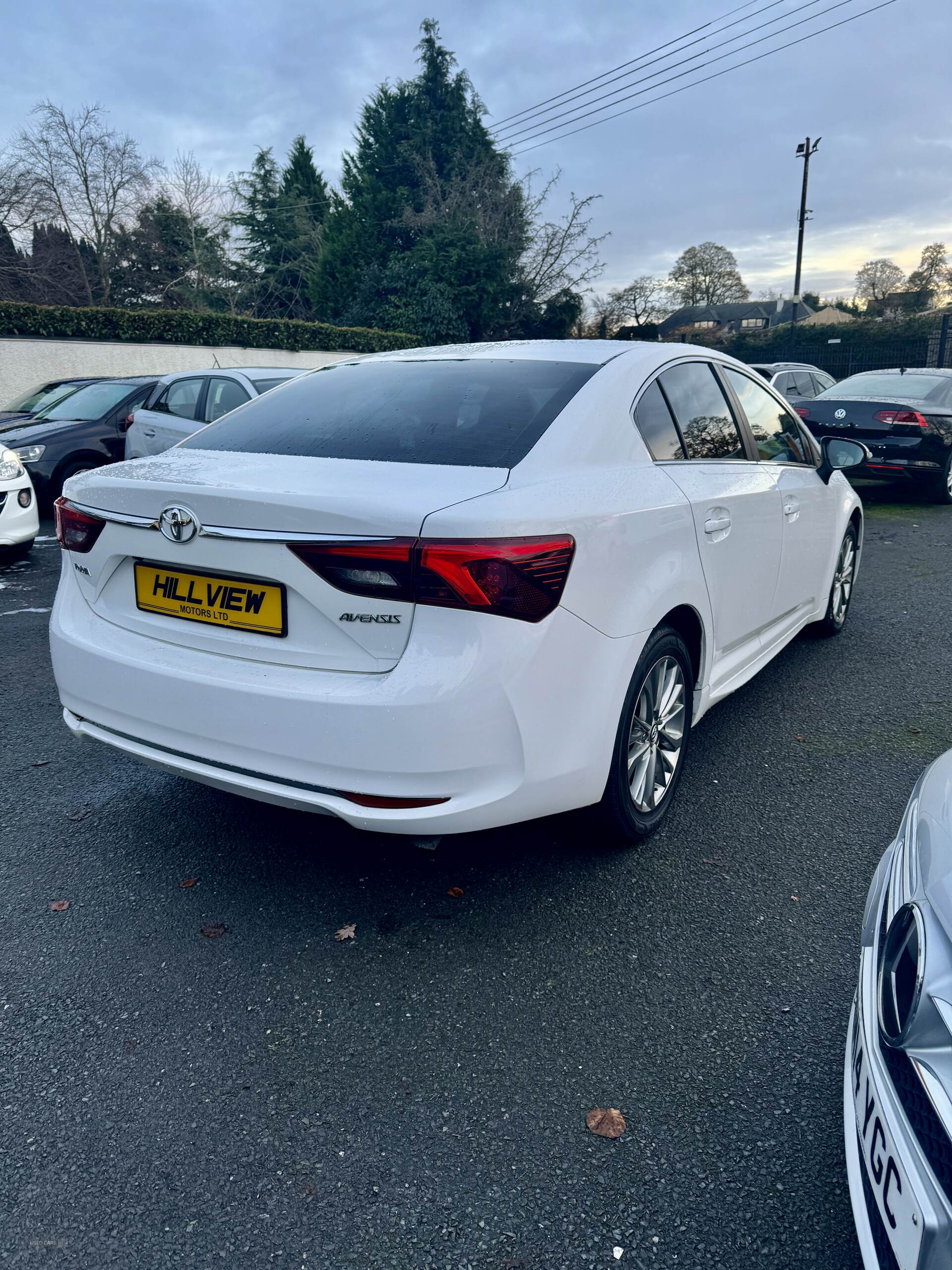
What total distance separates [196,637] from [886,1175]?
6.40ft

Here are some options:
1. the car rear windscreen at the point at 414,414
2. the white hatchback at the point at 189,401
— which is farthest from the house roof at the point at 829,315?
the car rear windscreen at the point at 414,414

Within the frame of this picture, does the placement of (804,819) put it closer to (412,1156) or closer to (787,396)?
(412,1156)

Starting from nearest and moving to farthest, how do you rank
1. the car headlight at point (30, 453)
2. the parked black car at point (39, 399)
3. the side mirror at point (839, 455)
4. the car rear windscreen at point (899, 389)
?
the side mirror at point (839, 455)
the car headlight at point (30, 453)
the car rear windscreen at point (899, 389)
the parked black car at point (39, 399)

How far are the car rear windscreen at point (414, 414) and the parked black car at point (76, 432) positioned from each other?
23.0ft

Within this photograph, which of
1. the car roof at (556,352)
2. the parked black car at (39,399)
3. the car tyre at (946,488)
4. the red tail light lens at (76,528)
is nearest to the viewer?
the red tail light lens at (76,528)

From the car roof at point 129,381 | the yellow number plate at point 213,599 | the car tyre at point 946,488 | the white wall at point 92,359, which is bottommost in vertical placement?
the car tyre at point 946,488

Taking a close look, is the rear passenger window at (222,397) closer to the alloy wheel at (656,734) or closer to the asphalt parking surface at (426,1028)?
the asphalt parking surface at (426,1028)

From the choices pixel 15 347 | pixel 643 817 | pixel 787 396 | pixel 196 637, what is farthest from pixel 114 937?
pixel 15 347

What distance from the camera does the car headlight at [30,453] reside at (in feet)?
29.9

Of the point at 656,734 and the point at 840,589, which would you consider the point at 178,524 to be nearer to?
the point at 656,734

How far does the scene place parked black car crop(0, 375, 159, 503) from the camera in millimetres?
9250

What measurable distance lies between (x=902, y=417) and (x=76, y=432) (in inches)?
357

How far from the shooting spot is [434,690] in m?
2.08

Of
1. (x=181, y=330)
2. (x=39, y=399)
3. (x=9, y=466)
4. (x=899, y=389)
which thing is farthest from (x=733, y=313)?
(x=9, y=466)
